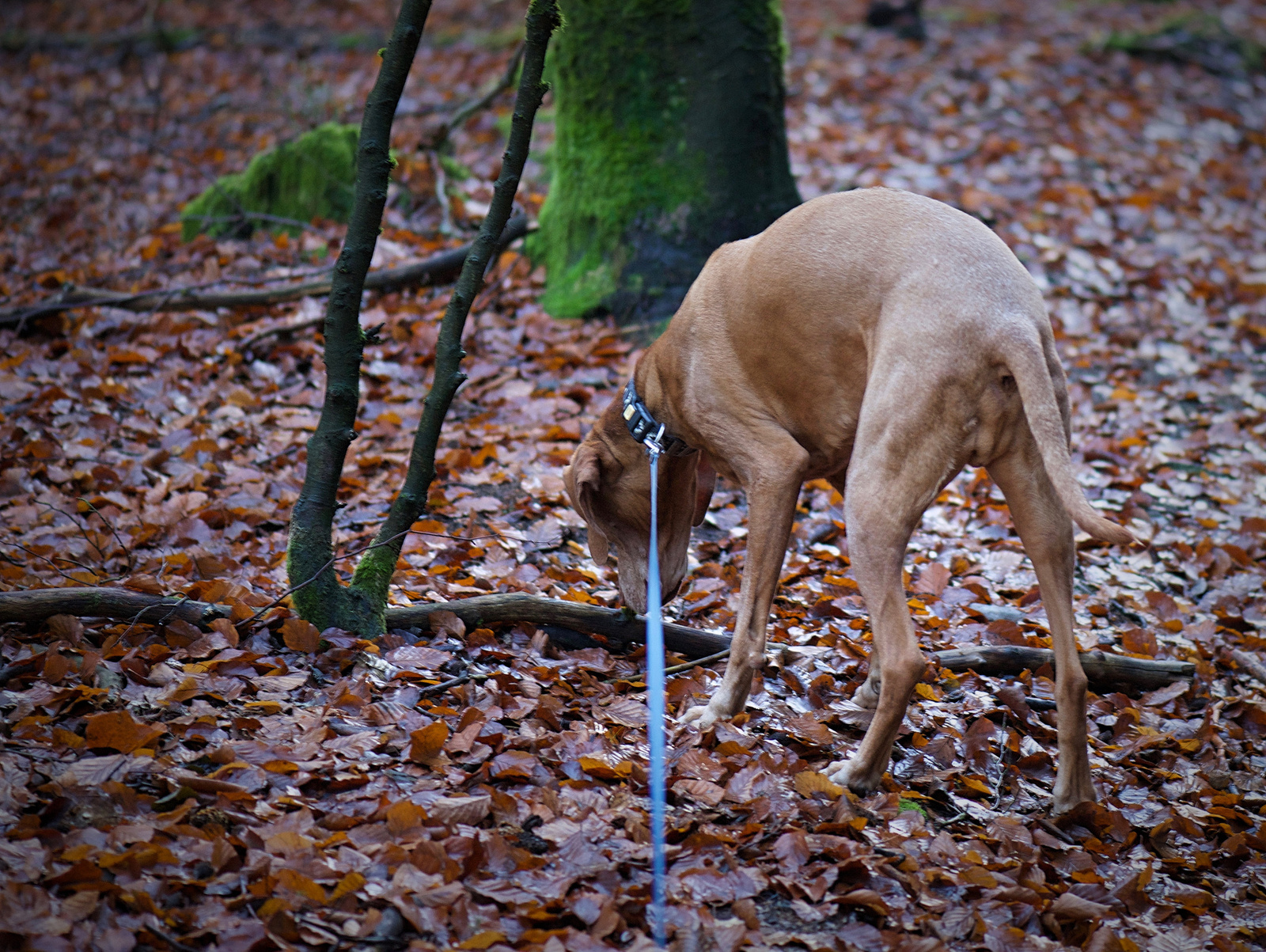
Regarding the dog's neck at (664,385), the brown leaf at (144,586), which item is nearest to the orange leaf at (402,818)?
the brown leaf at (144,586)

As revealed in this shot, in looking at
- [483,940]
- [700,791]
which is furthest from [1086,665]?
[483,940]

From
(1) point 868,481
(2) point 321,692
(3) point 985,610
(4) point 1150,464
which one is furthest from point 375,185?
(4) point 1150,464

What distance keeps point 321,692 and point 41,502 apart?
1890 mm

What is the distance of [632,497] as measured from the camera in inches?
176

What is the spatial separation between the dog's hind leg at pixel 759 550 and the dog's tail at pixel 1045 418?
0.94 metres

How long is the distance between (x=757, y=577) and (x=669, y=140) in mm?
4133

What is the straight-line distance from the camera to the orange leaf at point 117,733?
2840 millimetres

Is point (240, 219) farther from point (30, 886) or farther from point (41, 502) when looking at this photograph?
point (30, 886)

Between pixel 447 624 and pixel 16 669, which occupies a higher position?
pixel 16 669

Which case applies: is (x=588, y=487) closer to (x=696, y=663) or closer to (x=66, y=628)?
(x=696, y=663)

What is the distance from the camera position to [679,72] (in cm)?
671

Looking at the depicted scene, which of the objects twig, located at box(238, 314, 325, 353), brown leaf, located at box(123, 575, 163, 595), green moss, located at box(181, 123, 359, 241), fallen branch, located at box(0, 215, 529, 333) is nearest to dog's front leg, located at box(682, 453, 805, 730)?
brown leaf, located at box(123, 575, 163, 595)

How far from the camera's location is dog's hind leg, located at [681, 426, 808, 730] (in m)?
3.67

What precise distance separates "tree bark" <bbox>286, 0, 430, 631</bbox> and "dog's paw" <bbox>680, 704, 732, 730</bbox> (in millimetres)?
1285
